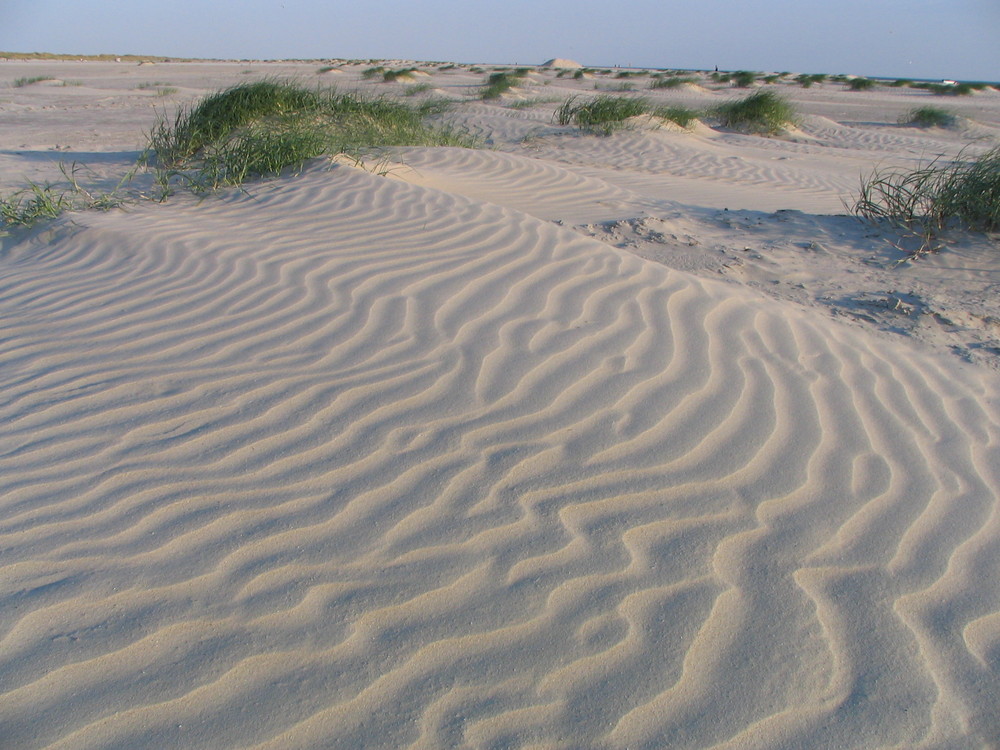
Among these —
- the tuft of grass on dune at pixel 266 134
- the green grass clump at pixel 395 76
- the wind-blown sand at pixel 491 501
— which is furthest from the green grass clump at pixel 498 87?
the wind-blown sand at pixel 491 501

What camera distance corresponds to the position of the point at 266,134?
668cm

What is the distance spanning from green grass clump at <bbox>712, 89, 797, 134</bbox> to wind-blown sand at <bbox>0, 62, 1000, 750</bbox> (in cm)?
1072

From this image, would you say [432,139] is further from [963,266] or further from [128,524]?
[128,524]

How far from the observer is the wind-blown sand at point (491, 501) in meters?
1.69

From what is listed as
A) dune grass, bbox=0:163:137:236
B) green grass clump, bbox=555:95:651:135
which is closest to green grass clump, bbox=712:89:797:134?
green grass clump, bbox=555:95:651:135

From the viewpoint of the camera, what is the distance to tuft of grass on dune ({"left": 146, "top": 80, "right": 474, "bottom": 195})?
6.39 m

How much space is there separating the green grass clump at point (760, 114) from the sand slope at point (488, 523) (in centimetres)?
1198

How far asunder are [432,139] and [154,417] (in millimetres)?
7269

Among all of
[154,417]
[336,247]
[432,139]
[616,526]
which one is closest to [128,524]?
[154,417]

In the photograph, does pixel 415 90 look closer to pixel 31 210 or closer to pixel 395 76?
pixel 395 76

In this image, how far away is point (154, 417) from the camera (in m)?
2.78

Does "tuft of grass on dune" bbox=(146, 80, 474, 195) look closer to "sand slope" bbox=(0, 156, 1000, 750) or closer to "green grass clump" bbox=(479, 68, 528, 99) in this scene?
"sand slope" bbox=(0, 156, 1000, 750)

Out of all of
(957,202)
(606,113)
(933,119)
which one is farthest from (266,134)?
(933,119)

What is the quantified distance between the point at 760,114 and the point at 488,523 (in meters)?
Answer: 14.2
